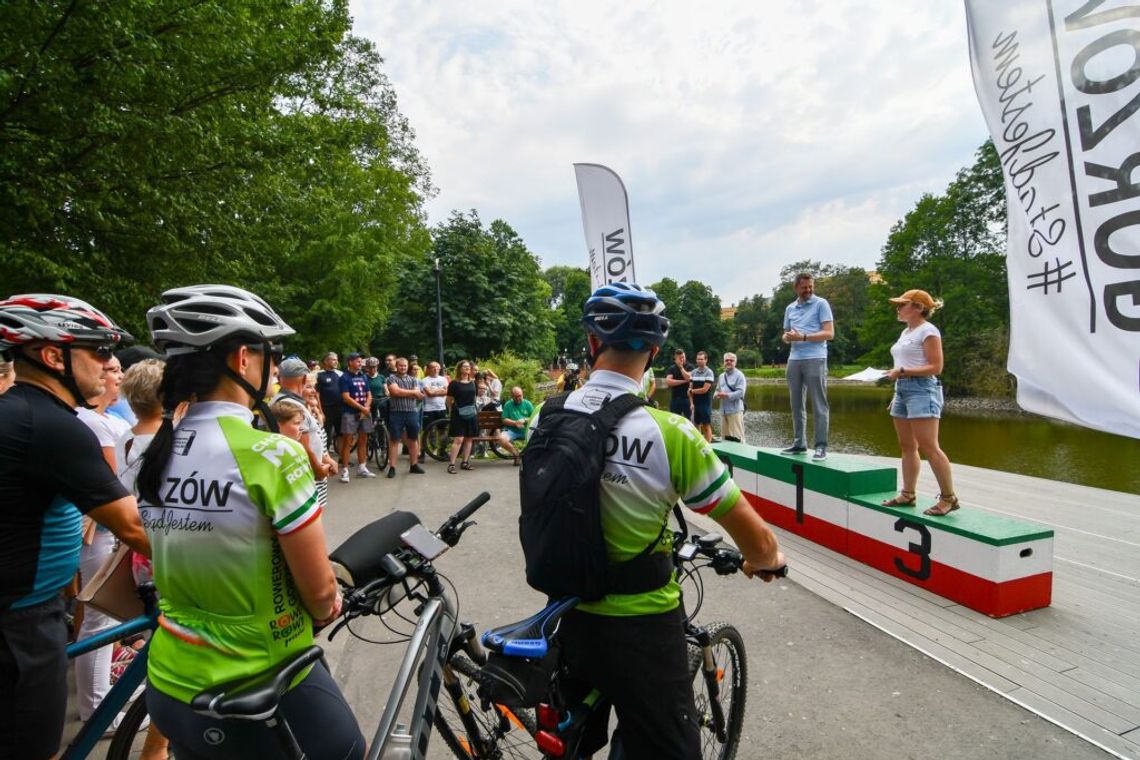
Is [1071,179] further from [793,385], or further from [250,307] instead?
[793,385]

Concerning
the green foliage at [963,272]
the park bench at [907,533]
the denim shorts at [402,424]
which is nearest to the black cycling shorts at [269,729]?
the park bench at [907,533]

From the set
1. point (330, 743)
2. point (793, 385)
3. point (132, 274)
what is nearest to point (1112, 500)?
point (793, 385)

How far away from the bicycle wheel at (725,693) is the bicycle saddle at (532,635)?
3.21ft

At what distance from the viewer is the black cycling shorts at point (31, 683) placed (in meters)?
1.78

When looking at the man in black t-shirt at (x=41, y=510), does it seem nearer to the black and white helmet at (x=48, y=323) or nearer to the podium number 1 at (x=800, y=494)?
the black and white helmet at (x=48, y=323)

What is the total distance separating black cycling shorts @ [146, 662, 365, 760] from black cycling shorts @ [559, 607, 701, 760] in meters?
0.76

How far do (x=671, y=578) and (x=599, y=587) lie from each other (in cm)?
32

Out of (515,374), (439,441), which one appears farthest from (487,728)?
(515,374)

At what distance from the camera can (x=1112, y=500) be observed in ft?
25.7

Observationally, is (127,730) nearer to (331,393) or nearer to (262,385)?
(262,385)

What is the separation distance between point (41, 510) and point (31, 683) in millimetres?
530

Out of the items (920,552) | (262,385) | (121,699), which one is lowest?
(920,552)

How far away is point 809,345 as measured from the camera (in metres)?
6.14

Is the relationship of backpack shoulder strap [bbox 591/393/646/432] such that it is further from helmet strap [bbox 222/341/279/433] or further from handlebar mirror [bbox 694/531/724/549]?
helmet strap [bbox 222/341/279/433]
